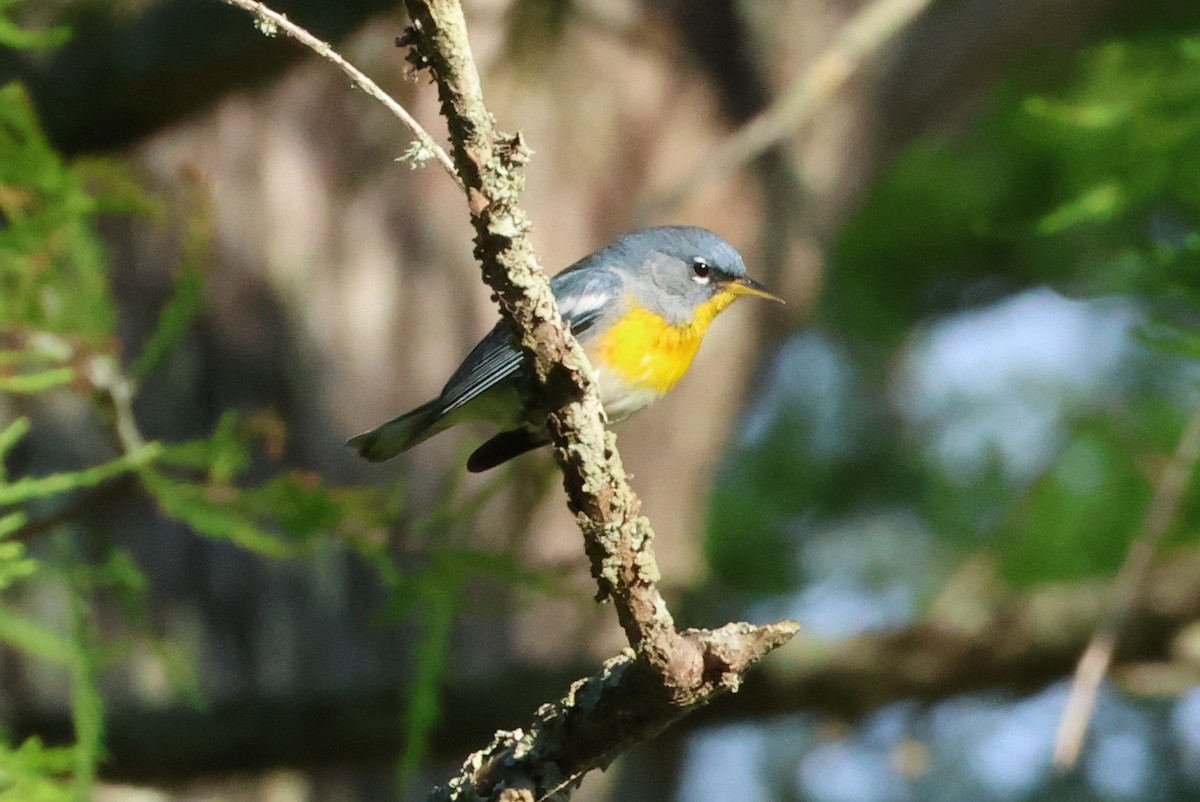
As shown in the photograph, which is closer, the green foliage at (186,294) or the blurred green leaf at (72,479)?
the blurred green leaf at (72,479)

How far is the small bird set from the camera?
3.16 m

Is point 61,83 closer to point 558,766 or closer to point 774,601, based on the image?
point 558,766

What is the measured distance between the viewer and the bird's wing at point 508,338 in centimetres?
294

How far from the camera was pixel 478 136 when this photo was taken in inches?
55.5

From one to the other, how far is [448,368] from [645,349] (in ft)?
3.73

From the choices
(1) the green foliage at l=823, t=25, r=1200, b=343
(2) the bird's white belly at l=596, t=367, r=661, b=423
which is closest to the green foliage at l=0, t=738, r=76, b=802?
(2) the bird's white belly at l=596, t=367, r=661, b=423

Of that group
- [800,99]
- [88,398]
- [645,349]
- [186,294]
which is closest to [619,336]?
[645,349]

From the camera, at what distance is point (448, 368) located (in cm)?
427

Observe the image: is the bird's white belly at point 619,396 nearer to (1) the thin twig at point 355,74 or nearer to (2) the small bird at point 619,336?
(2) the small bird at point 619,336

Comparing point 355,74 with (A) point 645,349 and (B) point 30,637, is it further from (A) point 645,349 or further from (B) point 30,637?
(A) point 645,349

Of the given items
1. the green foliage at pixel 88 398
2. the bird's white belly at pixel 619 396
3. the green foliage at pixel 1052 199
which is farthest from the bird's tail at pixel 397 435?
the green foliage at pixel 1052 199

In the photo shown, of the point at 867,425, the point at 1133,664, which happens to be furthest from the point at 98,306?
the point at 867,425

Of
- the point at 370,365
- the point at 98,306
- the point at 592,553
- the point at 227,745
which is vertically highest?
the point at 370,365

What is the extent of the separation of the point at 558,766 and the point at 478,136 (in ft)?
2.85
